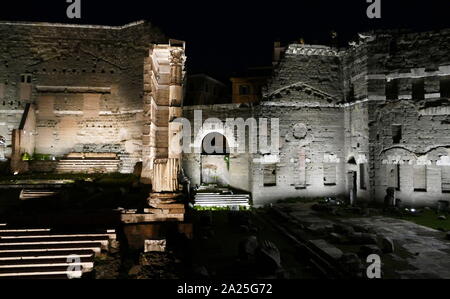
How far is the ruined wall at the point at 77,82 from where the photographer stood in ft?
77.5

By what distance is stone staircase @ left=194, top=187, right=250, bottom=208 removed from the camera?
1812 centimetres

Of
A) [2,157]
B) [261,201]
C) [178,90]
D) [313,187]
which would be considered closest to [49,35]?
[2,157]

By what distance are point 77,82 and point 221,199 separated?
14910 mm

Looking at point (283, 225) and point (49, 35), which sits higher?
point (49, 35)

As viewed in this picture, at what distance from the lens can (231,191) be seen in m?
19.9

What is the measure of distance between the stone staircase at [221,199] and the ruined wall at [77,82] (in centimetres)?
750

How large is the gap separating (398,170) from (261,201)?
8.06 meters

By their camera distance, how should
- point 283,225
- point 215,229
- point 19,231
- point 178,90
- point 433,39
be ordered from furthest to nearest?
point 433,39
point 178,90
point 283,225
point 215,229
point 19,231

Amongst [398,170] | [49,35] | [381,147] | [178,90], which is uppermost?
[49,35]

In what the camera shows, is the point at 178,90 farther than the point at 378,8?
Yes

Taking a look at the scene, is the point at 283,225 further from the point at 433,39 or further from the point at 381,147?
the point at 433,39

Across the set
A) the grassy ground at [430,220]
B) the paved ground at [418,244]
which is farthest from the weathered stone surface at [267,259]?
the grassy ground at [430,220]

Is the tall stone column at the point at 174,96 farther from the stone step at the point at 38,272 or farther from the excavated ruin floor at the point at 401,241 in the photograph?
the stone step at the point at 38,272

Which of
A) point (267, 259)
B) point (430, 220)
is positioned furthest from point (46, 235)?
point (430, 220)
